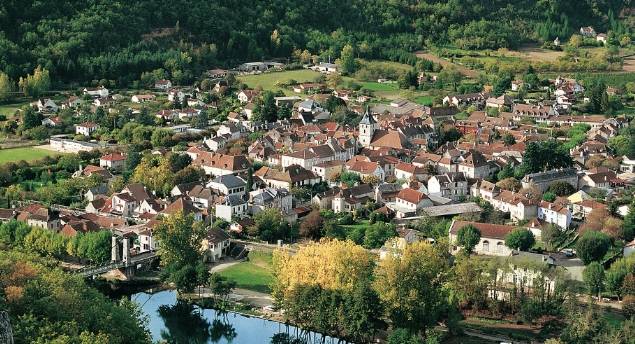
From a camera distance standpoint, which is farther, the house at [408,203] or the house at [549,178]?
the house at [549,178]

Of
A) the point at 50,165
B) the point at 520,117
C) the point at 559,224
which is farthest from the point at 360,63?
the point at 559,224

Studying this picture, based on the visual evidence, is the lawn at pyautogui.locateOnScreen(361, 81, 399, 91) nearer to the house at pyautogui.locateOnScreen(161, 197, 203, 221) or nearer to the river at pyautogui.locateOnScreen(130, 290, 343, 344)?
the house at pyautogui.locateOnScreen(161, 197, 203, 221)

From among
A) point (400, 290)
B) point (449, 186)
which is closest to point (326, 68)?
point (449, 186)

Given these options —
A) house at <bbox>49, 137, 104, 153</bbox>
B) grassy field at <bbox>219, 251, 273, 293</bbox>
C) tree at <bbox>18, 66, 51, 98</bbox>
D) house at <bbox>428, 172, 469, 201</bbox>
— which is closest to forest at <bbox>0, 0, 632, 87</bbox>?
tree at <bbox>18, 66, 51, 98</bbox>

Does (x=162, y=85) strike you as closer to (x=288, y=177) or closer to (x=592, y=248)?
(x=288, y=177)

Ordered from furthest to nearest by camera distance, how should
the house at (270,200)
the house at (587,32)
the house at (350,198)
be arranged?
the house at (587,32), the house at (350,198), the house at (270,200)

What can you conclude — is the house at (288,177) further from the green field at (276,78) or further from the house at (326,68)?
the house at (326,68)

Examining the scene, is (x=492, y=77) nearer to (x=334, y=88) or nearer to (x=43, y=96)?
(x=334, y=88)

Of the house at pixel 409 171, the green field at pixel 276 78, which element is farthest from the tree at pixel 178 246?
the green field at pixel 276 78
